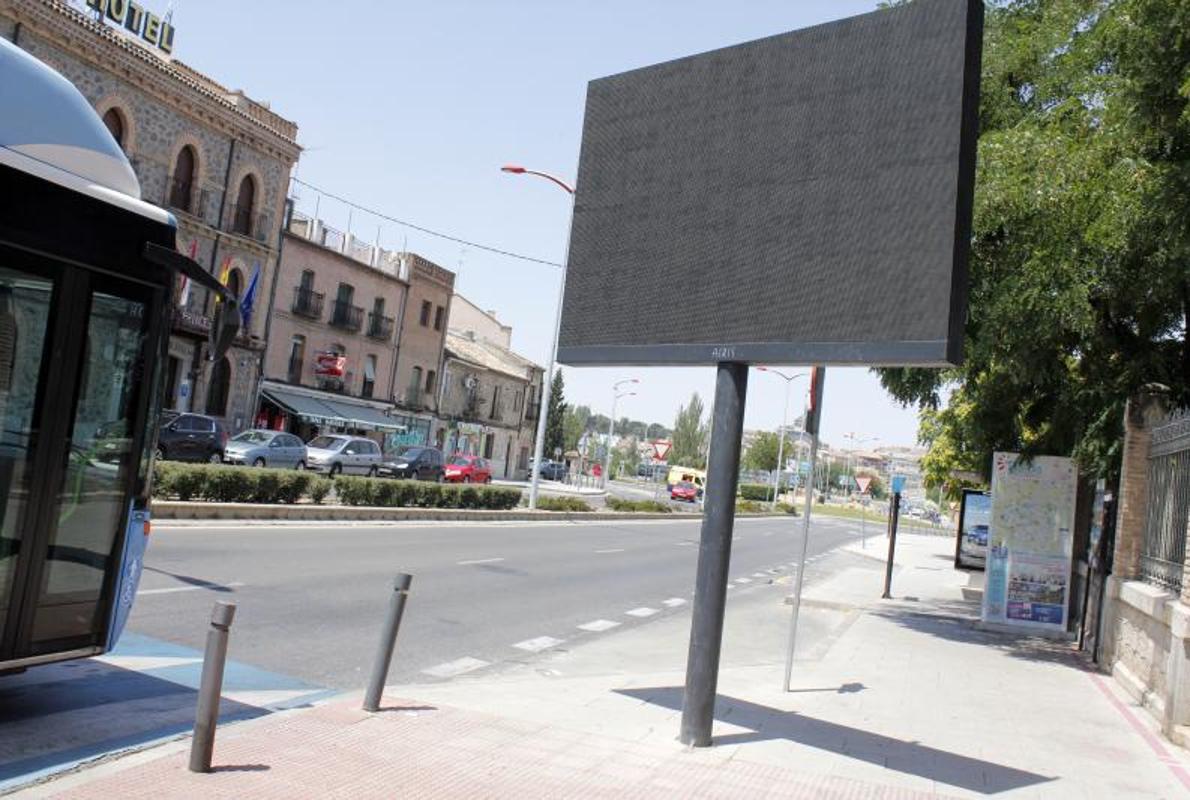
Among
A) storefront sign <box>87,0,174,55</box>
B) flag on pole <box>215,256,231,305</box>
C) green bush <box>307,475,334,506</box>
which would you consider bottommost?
green bush <box>307,475,334,506</box>

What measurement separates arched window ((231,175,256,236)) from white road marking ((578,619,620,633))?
29.9m

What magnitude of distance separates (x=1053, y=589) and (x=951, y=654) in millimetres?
3209

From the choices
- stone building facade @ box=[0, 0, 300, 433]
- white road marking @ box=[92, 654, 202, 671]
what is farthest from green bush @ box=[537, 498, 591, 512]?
white road marking @ box=[92, 654, 202, 671]

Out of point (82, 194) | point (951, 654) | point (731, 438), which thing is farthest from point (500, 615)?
point (82, 194)

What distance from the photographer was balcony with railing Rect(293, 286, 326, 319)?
43.9 metres

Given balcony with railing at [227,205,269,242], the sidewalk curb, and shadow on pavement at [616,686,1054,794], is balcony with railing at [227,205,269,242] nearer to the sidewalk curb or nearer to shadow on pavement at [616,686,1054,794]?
the sidewalk curb

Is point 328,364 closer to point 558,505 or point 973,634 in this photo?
point 558,505

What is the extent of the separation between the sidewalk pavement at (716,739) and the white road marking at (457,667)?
37 cm

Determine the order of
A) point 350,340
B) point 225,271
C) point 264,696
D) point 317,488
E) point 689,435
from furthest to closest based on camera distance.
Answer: point 689,435 → point 350,340 → point 225,271 → point 317,488 → point 264,696

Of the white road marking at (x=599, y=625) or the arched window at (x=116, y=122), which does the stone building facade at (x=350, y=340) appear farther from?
the white road marking at (x=599, y=625)

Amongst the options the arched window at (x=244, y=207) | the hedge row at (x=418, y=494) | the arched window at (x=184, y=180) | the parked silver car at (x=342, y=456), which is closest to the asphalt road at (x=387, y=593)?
the hedge row at (x=418, y=494)

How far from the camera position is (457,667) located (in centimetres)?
A: 921

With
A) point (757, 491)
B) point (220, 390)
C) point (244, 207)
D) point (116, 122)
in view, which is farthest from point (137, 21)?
point (757, 491)

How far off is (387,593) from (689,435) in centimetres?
12216
